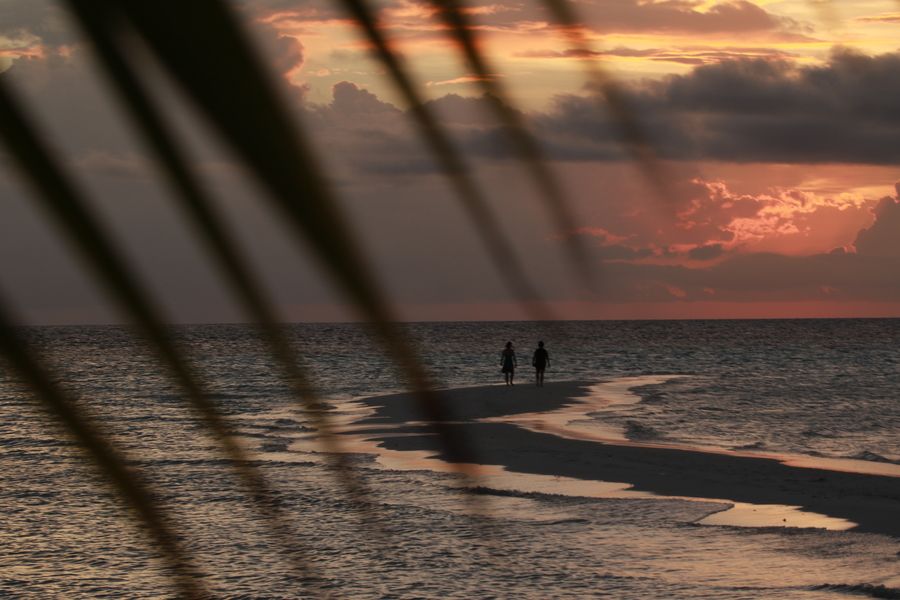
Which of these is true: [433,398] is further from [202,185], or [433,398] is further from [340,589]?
[340,589]

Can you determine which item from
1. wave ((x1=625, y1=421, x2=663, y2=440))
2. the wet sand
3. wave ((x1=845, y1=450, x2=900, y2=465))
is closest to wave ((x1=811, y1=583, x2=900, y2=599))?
the wet sand

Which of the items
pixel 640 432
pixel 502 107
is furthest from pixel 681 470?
pixel 502 107

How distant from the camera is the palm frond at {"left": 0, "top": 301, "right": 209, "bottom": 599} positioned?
326mm

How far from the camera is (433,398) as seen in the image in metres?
0.39

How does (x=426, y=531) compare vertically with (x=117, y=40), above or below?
below

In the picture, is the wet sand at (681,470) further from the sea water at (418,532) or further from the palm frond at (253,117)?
the palm frond at (253,117)

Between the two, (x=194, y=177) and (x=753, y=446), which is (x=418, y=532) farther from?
(x=194, y=177)

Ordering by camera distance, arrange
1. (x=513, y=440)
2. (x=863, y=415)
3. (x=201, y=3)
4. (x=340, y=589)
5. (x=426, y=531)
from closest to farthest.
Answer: (x=201, y=3), (x=340, y=589), (x=426, y=531), (x=513, y=440), (x=863, y=415)

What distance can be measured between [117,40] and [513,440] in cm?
2393

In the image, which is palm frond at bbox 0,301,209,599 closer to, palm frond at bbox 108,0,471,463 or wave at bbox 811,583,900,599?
palm frond at bbox 108,0,471,463

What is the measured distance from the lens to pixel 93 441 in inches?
13.3

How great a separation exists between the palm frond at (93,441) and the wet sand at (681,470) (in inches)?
476

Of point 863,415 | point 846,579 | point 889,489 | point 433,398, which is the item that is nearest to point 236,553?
point 846,579

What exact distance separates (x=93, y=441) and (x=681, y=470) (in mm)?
19849
